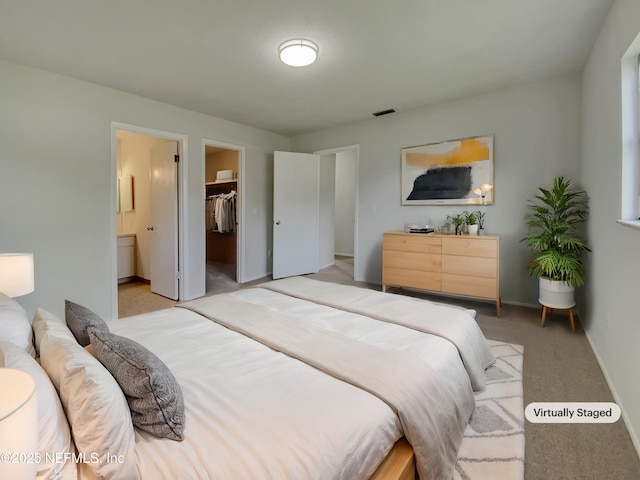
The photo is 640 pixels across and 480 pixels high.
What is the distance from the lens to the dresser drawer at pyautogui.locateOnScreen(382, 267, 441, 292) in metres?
3.67

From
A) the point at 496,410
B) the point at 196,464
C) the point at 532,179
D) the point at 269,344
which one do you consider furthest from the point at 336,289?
the point at 532,179

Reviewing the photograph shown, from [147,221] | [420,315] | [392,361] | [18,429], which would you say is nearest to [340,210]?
[147,221]

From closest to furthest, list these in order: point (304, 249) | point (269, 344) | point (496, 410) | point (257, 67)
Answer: point (269, 344) → point (496, 410) → point (257, 67) → point (304, 249)

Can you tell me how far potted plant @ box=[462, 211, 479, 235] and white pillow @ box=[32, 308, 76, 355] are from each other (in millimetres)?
3584

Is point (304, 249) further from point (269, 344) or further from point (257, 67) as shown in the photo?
point (269, 344)

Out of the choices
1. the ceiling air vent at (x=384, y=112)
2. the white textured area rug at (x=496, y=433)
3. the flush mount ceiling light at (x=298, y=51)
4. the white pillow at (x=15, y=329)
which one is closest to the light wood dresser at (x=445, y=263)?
the white textured area rug at (x=496, y=433)

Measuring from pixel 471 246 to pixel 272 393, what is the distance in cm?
294

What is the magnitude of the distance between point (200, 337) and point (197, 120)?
3.49 m

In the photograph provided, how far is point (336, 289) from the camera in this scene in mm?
2395

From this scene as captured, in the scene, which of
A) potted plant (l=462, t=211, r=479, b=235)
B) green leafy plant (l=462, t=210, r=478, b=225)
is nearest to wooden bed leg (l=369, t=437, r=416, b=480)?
potted plant (l=462, t=211, r=479, b=235)

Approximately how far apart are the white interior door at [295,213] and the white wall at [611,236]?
3595mm

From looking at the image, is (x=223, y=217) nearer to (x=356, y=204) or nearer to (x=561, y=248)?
(x=356, y=204)

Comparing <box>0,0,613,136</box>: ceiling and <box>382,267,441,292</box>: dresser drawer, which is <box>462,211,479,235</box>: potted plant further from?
<box>0,0,613,136</box>: ceiling

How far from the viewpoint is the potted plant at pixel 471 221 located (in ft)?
11.7
